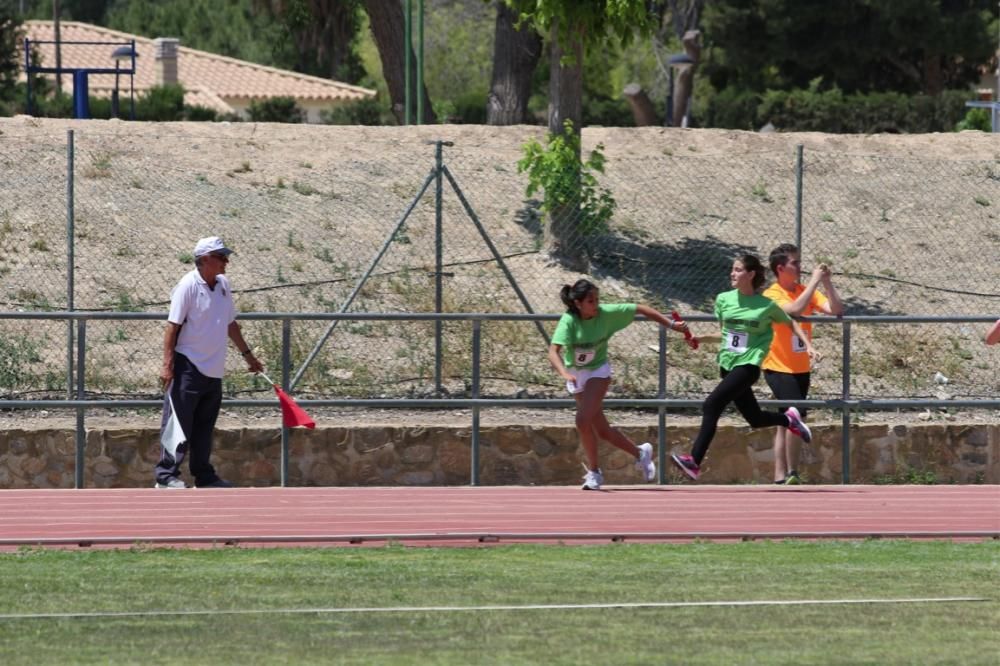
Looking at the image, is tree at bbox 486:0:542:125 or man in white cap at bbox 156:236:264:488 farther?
tree at bbox 486:0:542:125

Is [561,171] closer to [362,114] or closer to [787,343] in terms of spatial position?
[787,343]

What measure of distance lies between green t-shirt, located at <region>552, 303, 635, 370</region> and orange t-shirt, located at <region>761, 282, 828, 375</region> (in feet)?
4.79

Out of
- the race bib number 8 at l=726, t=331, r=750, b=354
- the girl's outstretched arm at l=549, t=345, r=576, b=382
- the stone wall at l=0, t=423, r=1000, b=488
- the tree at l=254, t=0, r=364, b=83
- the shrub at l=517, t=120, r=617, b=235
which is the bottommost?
the stone wall at l=0, t=423, r=1000, b=488

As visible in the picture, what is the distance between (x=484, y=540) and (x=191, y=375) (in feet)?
9.44

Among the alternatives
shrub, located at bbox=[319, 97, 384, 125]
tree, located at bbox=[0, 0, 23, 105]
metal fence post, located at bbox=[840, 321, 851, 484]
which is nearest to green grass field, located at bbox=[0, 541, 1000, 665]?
metal fence post, located at bbox=[840, 321, 851, 484]

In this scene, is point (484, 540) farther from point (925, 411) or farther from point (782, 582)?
point (925, 411)

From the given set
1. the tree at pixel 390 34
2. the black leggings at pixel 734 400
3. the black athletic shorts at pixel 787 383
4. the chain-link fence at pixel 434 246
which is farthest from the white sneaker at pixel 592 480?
the tree at pixel 390 34

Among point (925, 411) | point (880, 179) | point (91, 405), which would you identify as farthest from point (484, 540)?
point (880, 179)

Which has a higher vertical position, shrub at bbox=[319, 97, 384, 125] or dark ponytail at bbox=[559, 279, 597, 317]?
shrub at bbox=[319, 97, 384, 125]

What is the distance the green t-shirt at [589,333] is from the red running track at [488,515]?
921 millimetres

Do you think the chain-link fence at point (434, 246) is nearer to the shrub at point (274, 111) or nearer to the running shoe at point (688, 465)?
the running shoe at point (688, 465)

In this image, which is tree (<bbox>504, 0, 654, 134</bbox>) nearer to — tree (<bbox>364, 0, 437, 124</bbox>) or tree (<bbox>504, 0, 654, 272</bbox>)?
tree (<bbox>504, 0, 654, 272</bbox>)

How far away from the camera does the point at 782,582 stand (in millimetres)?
8969

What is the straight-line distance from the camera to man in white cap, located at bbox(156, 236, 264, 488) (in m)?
12.1
